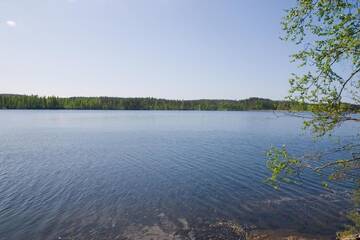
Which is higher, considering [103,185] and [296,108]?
[296,108]

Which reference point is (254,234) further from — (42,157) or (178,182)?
(42,157)

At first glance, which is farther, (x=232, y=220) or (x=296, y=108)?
(x=232, y=220)

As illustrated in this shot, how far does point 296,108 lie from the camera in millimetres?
7973

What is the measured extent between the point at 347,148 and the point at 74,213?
45.5 feet

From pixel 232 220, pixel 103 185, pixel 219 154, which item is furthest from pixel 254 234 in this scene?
pixel 219 154

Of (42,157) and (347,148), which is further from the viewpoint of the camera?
(42,157)

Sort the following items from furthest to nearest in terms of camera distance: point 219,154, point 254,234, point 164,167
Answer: point 219,154 < point 164,167 < point 254,234

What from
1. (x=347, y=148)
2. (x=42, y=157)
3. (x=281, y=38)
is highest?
(x=281, y=38)

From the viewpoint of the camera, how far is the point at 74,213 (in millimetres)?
14883

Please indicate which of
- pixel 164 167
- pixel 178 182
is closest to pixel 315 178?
pixel 178 182

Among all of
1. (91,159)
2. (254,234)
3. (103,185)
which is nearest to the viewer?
(254,234)

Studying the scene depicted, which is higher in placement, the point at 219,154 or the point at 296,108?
the point at 296,108

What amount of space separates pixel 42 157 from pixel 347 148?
99.8ft

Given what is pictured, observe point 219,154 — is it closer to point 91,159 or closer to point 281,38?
point 91,159
